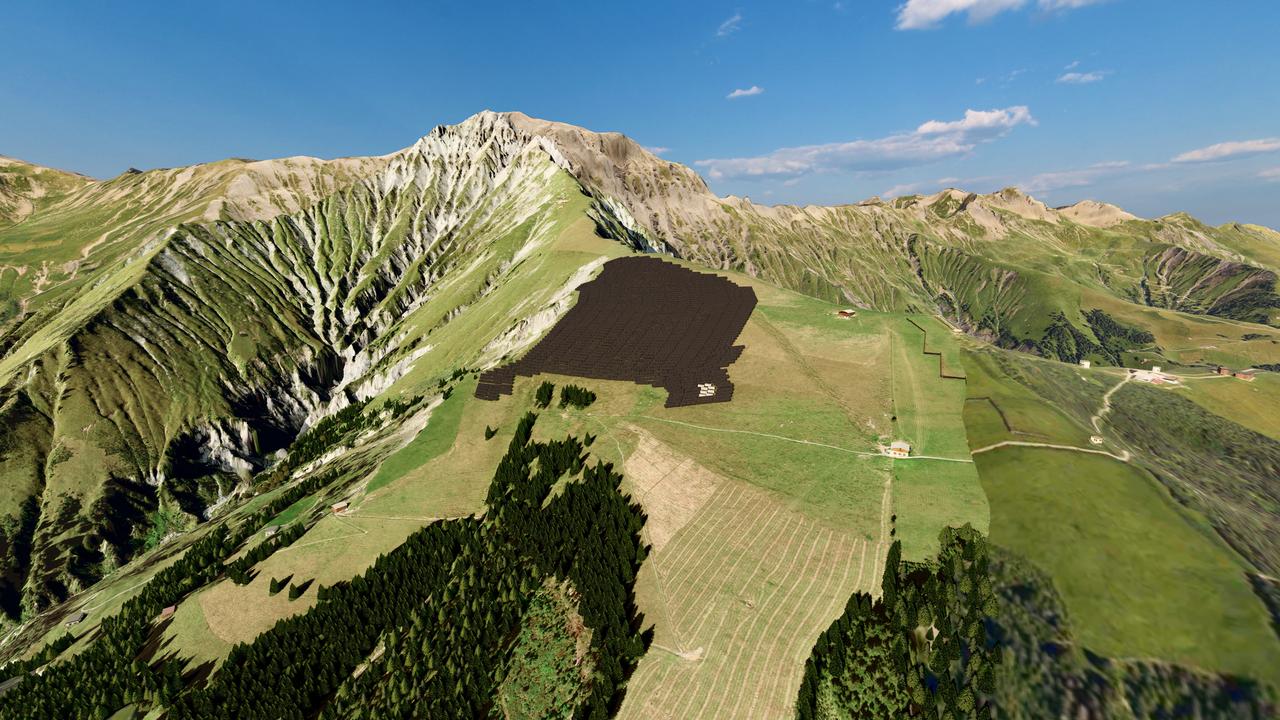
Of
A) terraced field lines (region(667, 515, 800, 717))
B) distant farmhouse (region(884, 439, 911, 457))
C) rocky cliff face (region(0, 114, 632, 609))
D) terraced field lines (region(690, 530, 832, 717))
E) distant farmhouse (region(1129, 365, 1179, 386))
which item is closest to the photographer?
terraced field lines (region(667, 515, 800, 717))

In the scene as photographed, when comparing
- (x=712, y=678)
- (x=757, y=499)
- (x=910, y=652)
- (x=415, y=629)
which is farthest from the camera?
(x=757, y=499)

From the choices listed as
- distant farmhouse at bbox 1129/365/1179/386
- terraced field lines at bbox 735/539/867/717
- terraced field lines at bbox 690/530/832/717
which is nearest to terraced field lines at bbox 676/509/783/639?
terraced field lines at bbox 690/530/832/717

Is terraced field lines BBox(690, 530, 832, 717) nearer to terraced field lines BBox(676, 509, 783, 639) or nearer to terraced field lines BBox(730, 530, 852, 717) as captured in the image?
terraced field lines BBox(730, 530, 852, 717)

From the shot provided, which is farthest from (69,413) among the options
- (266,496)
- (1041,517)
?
(1041,517)

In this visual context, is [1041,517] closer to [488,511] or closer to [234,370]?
[488,511]

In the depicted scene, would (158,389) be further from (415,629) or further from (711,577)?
(711,577)

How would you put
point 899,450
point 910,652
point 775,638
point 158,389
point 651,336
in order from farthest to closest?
point 158,389 → point 651,336 → point 899,450 → point 775,638 → point 910,652

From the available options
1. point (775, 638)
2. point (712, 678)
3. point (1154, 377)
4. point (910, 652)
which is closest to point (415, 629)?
point (712, 678)

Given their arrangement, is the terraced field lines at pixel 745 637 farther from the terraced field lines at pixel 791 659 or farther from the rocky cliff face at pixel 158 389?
the rocky cliff face at pixel 158 389

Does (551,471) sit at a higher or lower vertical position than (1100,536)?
higher
